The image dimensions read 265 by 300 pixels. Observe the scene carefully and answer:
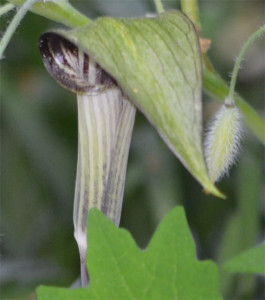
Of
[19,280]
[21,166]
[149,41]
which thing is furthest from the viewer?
[21,166]

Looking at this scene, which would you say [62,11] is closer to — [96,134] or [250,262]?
[96,134]

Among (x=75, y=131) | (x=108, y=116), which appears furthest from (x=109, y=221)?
(x=75, y=131)

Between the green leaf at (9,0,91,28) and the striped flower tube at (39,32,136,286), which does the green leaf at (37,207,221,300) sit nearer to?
the striped flower tube at (39,32,136,286)

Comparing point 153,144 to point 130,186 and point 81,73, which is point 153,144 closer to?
point 130,186

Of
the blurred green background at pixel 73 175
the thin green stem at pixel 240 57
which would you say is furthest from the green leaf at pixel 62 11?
the blurred green background at pixel 73 175

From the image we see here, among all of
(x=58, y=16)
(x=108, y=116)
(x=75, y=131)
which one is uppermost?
(x=58, y=16)

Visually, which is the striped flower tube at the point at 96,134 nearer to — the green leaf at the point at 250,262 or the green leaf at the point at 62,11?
the green leaf at the point at 62,11

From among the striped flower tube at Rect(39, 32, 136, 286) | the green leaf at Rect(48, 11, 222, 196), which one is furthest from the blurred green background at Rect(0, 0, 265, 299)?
the green leaf at Rect(48, 11, 222, 196)
